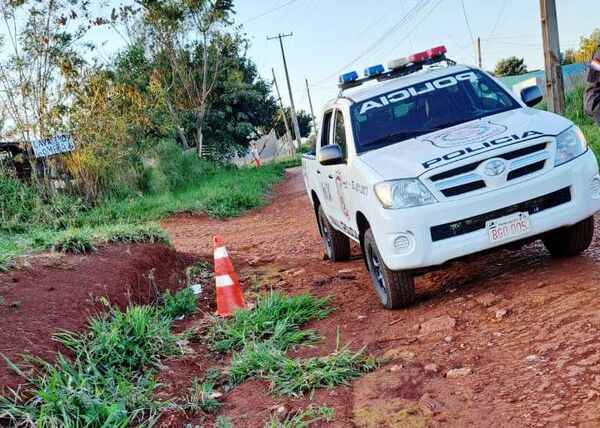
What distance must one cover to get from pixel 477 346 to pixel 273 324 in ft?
5.47

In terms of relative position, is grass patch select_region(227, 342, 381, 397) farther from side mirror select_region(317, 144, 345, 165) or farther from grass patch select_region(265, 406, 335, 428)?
side mirror select_region(317, 144, 345, 165)

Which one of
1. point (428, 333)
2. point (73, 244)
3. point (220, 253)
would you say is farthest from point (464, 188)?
point (73, 244)

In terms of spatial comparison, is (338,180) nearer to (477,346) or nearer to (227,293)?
(227,293)

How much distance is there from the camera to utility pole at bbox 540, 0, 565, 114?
33.3ft

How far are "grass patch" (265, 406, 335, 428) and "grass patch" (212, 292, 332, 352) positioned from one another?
3.58 ft

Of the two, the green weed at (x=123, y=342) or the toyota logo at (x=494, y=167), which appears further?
the toyota logo at (x=494, y=167)

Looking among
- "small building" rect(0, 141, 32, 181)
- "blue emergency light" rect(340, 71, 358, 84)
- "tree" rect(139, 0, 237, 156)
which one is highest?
"tree" rect(139, 0, 237, 156)

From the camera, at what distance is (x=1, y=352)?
3.82 m

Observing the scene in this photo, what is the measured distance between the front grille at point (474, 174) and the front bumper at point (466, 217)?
0.09 metres

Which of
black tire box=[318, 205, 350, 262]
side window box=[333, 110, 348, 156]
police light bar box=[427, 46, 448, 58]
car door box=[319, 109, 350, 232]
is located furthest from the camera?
black tire box=[318, 205, 350, 262]

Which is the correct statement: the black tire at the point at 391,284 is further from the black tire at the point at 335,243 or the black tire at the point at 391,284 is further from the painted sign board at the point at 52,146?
the painted sign board at the point at 52,146

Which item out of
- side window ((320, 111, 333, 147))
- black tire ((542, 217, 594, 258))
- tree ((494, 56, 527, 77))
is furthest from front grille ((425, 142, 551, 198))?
tree ((494, 56, 527, 77))

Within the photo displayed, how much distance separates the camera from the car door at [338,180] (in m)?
5.69

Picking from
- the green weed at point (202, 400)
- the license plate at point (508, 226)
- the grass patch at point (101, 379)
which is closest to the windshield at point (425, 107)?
the license plate at point (508, 226)
